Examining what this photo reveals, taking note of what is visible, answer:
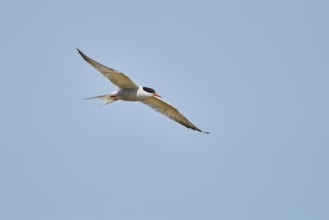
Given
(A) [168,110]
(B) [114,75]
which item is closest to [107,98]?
(B) [114,75]

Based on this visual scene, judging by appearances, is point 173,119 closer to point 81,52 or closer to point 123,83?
point 123,83

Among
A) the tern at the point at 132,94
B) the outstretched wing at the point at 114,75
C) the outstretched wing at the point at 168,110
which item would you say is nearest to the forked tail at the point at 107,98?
the tern at the point at 132,94

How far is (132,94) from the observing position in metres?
22.4

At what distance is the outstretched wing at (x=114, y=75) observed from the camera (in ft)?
70.6

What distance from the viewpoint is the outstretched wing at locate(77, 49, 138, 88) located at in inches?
848

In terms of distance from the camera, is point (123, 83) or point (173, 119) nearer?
point (123, 83)

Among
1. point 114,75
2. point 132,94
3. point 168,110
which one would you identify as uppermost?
point 168,110

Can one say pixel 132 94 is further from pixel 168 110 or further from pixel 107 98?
pixel 168 110

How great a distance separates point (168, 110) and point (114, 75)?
9.08 feet

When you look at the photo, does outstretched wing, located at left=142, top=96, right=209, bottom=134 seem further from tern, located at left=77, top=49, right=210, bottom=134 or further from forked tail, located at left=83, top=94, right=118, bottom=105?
forked tail, located at left=83, top=94, right=118, bottom=105

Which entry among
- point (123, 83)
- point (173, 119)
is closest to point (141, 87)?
point (123, 83)

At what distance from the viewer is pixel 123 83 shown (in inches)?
871

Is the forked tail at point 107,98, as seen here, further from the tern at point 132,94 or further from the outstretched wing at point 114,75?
the outstretched wing at point 114,75

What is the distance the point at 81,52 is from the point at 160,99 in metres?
3.20
